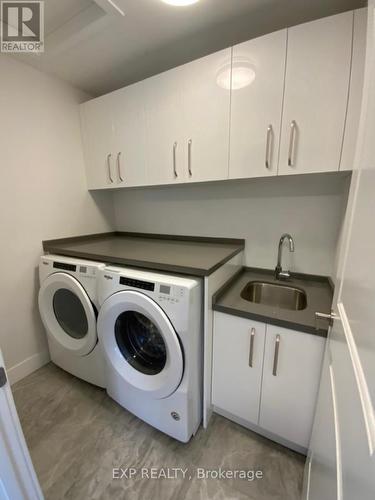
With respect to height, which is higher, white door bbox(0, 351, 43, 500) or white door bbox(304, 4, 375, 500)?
white door bbox(304, 4, 375, 500)

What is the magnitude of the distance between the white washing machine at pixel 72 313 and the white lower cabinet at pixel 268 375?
813 millimetres

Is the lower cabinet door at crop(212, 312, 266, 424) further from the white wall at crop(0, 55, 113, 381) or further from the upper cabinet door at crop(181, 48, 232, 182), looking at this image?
the white wall at crop(0, 55, 113, 381)

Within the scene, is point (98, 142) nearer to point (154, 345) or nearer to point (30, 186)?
point (30, 186)

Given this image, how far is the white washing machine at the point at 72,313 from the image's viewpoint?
4.58 ft

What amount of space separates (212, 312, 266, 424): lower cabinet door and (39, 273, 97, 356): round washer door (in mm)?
838

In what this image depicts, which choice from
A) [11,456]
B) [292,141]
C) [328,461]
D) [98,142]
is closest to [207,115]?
[292,141]

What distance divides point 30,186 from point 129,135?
87cm

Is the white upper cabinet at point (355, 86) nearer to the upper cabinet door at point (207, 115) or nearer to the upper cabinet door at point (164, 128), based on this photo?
the upper cabinet door at point (207, 115)

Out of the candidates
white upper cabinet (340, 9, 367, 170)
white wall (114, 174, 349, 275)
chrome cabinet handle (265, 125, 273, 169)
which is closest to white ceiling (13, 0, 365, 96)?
white upper cabinet (340, 9, 367, 170)

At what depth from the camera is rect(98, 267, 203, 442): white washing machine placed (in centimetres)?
107

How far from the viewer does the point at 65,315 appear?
5.61ft

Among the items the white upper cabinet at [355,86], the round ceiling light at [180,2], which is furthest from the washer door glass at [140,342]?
the round ceiling light at [180,2]

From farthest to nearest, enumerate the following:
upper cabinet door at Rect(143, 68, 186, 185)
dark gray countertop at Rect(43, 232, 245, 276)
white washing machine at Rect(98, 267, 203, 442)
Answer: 1. upper cabinet door at Rect(143, 68, 186, 185)
2. dark gray countertop at Rect(43, 232, 245, 276)
3. white washing machine at Rect(98, 267, 203, 442)

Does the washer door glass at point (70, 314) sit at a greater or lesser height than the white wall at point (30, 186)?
lesser
